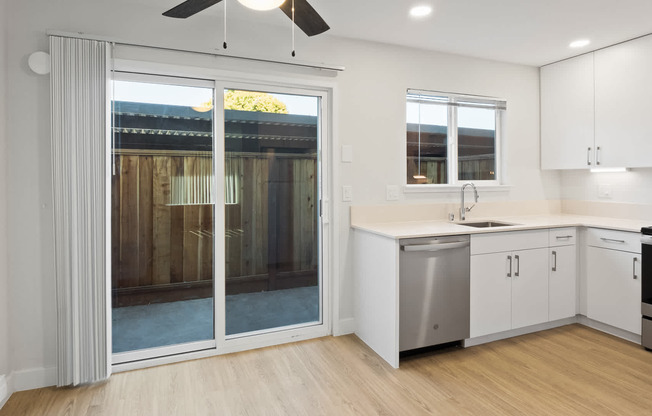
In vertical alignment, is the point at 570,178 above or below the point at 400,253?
above

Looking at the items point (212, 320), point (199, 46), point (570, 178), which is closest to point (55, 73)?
point (199, 46)

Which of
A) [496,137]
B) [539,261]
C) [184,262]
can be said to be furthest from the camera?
[496,137]

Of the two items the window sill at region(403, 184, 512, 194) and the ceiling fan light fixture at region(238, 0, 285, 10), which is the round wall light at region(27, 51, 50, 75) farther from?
the window sill at region(403, 184, 512, 194)

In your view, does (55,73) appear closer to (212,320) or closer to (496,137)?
(212,320)

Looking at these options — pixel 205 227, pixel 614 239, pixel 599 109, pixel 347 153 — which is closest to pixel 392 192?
pixel 347 153

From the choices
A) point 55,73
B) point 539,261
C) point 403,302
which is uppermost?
point 55,73

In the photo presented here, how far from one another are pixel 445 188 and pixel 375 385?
1.91 metres

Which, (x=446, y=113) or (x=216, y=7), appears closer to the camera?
(x=216, y=7)

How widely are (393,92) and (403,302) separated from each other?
1771 millimetres

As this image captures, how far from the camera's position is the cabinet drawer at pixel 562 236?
324 cm

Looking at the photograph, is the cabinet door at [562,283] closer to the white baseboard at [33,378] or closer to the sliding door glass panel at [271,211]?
the sliding door glass panel at [271,211]

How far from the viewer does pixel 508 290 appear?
3.09m

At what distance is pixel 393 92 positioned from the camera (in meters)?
3.38

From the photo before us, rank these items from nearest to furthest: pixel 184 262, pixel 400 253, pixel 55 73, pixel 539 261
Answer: pixel 55 73, pixel 400 253, pixel 184 262, pixel 539 261
